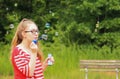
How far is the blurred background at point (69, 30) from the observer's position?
1110 centimetres

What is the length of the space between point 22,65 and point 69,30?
35.0 feet

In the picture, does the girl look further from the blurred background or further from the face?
the blurred background

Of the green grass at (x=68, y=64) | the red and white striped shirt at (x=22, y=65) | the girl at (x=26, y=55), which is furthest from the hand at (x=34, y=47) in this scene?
the green grass at (x=68, y=64)

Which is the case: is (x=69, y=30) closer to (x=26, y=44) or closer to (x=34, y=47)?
(x=26, y=44)

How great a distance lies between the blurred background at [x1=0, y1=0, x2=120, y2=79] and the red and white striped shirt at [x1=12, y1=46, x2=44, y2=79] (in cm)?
632

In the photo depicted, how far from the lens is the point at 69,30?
1436cm

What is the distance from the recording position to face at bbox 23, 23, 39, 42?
12.5 feet

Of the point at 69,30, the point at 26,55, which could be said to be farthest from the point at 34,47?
the point at 69,30

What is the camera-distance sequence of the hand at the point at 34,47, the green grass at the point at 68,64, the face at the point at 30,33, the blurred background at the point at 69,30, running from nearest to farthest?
the hand at the point at 34,47
the face at the point at 30,33
the green grass at the point at 68,64
the blurred background at the point at 69,30

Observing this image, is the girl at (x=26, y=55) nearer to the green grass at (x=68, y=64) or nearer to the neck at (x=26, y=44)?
the neck at (x=26, y=44)

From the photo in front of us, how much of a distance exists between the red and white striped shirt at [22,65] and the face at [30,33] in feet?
0.36

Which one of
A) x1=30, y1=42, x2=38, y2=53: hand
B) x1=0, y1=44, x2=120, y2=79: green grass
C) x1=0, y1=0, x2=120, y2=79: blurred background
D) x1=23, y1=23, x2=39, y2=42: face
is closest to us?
x1=30, y1=42, x2=38, y2=53: hand

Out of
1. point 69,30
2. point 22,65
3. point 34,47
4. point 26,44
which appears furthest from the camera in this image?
point 69,30

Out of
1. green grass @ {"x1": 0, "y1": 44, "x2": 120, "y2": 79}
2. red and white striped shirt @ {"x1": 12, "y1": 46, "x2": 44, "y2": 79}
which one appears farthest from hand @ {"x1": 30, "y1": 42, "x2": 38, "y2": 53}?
green grass @ {"x1": 0, "y1": 44, "x2": 120, "y2": 79}
